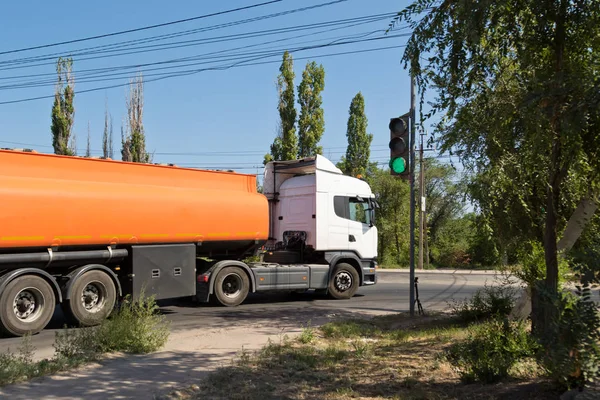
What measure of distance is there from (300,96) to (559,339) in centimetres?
3006

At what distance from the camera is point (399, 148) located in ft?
34.7

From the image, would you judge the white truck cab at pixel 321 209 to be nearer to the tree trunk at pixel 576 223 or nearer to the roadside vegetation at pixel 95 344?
the roadside vegetation at pixel 95 344

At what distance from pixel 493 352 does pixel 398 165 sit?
5085mm

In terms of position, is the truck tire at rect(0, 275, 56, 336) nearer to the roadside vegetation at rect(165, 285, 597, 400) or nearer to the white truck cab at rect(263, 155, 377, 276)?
the roadside vegetation at rect(165, 285, 597, 400)

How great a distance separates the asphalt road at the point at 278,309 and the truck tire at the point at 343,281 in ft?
0.86

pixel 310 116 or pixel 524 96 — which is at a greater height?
pixel 310 116

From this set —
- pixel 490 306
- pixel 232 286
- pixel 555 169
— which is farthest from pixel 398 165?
pixel 232 286

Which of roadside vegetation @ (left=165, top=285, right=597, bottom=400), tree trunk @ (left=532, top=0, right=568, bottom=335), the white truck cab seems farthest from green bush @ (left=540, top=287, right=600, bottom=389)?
the white truck cab

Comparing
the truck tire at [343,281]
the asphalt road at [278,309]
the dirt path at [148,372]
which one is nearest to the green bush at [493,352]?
the dirt path at [148,372]

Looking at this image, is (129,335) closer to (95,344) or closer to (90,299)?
(95,344)

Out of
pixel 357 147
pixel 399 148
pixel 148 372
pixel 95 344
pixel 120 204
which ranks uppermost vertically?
pixel 357 147

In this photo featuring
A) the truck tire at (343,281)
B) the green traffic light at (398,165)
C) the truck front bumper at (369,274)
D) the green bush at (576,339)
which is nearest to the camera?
the green bush at (576,339)

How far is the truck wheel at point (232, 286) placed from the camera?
13141 millimetres

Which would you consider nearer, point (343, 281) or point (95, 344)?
point (95, 344)
